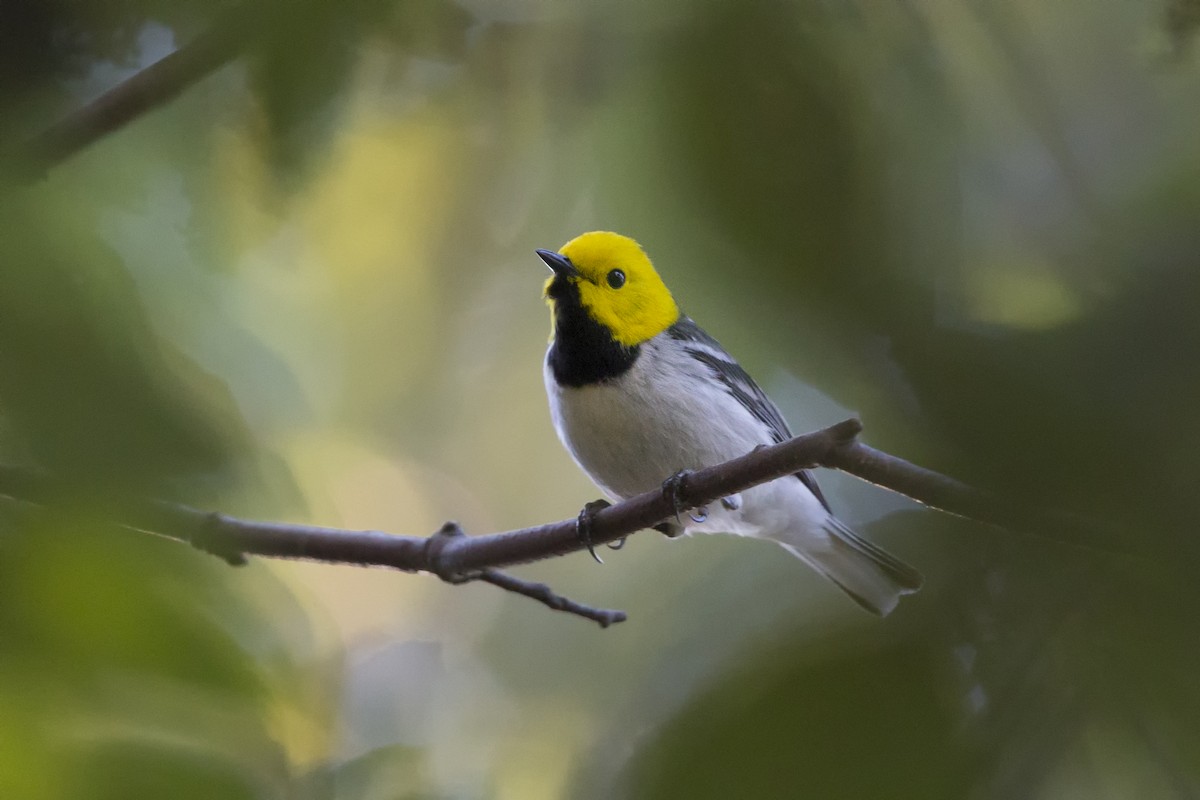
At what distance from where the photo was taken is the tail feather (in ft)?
0.95

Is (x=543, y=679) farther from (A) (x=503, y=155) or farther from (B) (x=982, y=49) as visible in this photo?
(B) (x=982, y=49)

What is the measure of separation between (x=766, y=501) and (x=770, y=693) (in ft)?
3.74

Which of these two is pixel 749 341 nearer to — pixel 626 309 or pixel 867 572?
pixel 867 572

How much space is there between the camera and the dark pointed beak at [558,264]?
3.01 ft

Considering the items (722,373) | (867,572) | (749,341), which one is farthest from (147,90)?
(722,373)

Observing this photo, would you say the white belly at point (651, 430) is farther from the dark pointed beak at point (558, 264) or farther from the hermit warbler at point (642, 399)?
the dark pointed beak at point (558, 264)

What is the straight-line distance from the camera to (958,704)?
224mm

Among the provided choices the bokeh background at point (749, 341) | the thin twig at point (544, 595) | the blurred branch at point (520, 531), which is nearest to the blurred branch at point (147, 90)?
the bokeh background at point (749, 341)

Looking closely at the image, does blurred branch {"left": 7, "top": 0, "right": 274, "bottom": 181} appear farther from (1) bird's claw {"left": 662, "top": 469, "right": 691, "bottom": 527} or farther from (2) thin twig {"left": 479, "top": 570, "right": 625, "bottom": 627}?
(2) thin twig {"left": 479, "top": 570, "right": 625, "bottom": 627}

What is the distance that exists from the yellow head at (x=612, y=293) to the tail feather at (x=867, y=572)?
0.34m

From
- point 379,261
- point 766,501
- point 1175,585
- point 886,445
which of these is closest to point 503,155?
point 379,261

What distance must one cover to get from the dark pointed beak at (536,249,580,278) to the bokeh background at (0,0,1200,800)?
0.38 metres

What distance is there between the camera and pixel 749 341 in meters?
0.36

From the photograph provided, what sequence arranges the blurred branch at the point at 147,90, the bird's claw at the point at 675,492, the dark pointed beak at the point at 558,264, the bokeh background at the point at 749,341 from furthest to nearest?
the dark pointed beak at the point at 558,264 → the bird's claw at the point at 675,492 → the blurred branch at the point at 147,90 → the bokeh background at the point at 749,341
